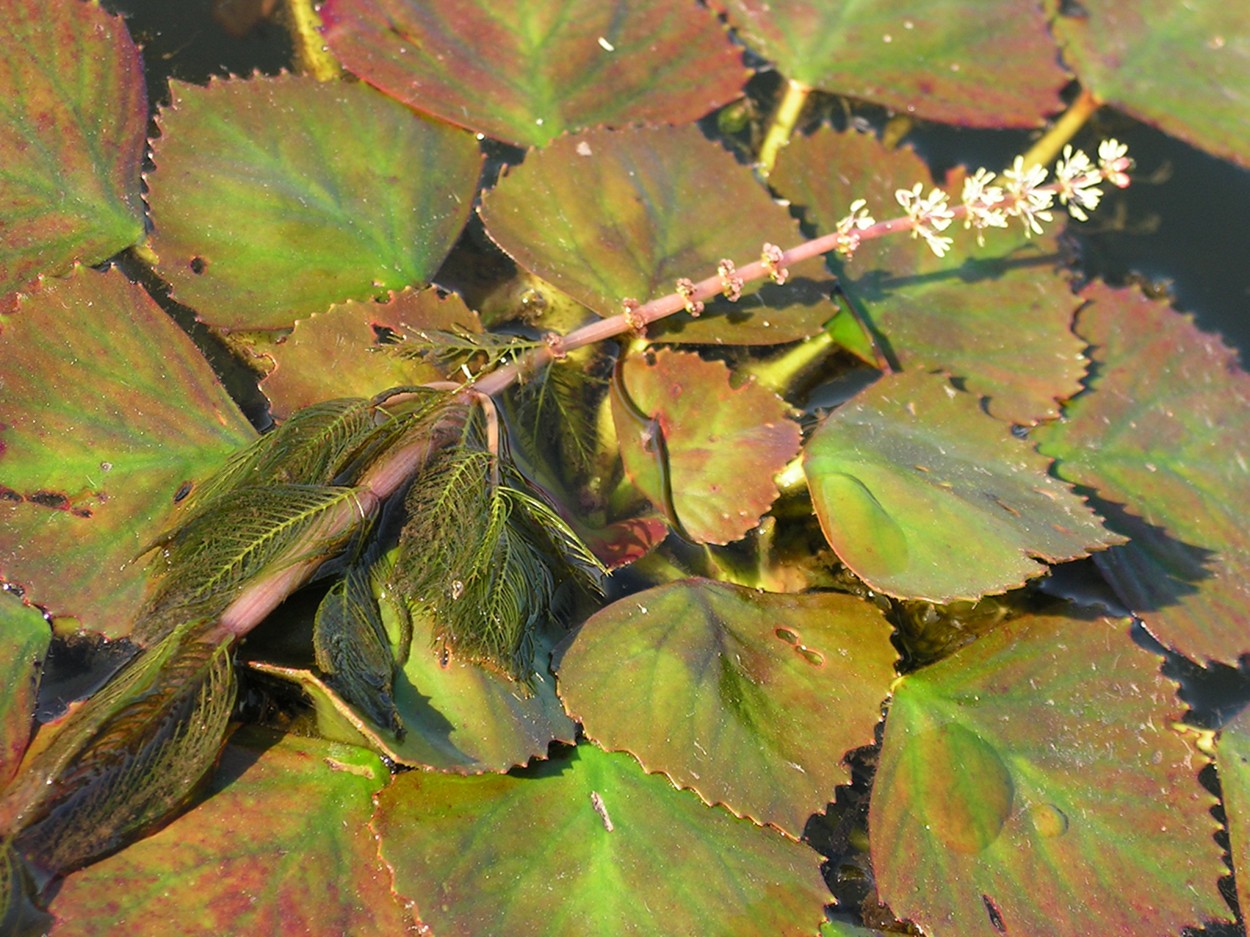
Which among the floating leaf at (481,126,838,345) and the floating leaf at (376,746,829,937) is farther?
the floating leaf at (481,126,838,345)

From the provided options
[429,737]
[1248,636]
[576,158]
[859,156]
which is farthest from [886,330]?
[429,737]

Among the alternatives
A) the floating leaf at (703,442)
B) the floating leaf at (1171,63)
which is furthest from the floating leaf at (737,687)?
the floating leaf at (1171,63)

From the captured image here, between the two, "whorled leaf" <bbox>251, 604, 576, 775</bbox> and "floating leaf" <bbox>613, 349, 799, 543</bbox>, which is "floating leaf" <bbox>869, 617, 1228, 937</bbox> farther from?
"whorled leaf" <bbox>251, 604, 576, 775</bbox>

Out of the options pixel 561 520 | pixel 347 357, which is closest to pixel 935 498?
pixel 561 520

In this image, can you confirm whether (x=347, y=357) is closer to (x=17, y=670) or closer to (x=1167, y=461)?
(x=17, y=670)

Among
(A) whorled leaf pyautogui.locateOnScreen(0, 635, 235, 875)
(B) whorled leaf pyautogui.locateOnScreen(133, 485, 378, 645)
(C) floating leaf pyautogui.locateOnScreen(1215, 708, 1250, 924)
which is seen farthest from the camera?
(C) floating leaf pyautogui.locateOnScreen(1215, 708, 1250, 924)

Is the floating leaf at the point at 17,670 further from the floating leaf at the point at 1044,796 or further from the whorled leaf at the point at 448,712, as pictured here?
the floating leaf at the point at 1044,796

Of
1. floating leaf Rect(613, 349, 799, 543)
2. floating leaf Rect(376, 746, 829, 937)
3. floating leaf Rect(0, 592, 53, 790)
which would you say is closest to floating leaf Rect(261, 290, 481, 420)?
floating leaf Rect(613, 349, 799, 543)
